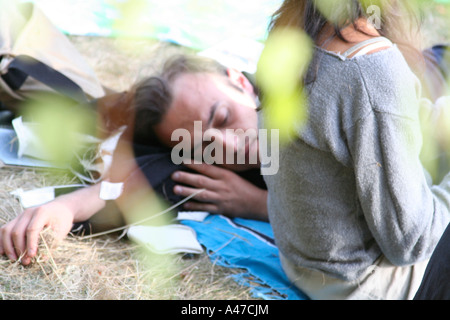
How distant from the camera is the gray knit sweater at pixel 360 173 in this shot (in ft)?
3.60

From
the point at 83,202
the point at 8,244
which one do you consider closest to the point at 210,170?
the point at 83,202

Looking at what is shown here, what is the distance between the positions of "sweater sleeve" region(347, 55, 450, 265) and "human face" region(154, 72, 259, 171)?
0.80 meters

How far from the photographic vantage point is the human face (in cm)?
195

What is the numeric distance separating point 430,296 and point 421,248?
28 centimetres

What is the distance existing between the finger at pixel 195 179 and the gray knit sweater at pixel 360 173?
586 millimetres

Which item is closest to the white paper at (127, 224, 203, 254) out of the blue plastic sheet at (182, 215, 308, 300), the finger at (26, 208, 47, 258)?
the blue plastic sheet at (182, 215, 308, 300)

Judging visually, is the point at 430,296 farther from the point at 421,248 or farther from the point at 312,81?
the point at 312,81

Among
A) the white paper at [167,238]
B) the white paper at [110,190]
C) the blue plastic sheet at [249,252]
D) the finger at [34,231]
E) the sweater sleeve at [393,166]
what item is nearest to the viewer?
the sweater sleeve at [393,166]

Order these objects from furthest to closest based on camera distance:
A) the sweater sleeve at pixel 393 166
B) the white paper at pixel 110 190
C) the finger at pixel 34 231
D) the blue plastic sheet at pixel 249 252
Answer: the white paper at pixel 110 190, the blue plastic sheet at pixel 249 252, the finger at pixel 34 231, the sweater sleeve at pixel 393 166

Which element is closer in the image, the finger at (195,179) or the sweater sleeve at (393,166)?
the sweater sleeve at (393,166)

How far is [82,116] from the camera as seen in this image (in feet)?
7.02

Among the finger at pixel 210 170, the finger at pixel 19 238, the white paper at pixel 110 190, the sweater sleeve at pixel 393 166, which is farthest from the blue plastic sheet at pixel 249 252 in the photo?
the finger at pixel 19 238

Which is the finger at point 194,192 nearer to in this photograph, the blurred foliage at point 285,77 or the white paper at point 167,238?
the white paper at point 167,238

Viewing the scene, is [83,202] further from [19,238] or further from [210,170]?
[210,170]
